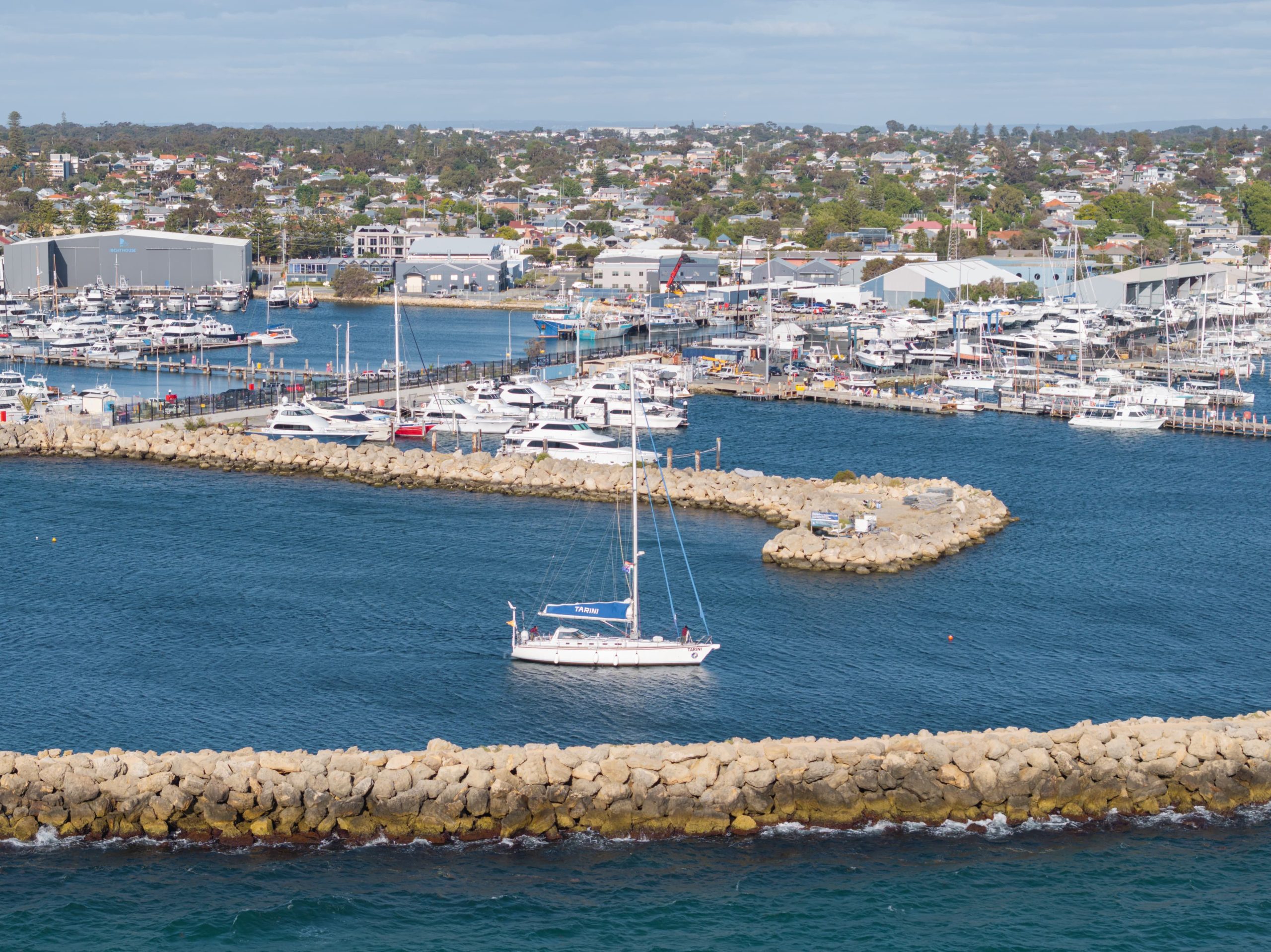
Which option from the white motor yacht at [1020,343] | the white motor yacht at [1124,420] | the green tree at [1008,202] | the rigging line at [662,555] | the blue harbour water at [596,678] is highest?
the green tree at [1008,202]

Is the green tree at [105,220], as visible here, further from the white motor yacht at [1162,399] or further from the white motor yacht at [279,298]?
the white motor yacht at [1162,399]

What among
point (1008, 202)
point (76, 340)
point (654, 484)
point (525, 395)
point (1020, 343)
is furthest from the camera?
point (1008, 202)

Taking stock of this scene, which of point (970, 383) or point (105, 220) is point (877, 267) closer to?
point (970, 383)

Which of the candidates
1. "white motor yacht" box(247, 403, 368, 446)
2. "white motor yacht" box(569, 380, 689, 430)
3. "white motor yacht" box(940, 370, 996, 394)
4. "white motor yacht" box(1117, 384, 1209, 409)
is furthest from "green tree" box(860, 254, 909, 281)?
"white motor yacht" box(247, 403, 368, 446)

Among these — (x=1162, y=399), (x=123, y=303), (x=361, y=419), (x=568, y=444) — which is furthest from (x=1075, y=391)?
(x=123, y=303)

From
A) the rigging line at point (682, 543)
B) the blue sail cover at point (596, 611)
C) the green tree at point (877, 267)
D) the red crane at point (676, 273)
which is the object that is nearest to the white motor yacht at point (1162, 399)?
the rigging line at point (682, 543)
